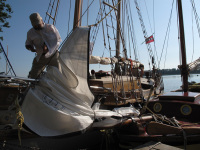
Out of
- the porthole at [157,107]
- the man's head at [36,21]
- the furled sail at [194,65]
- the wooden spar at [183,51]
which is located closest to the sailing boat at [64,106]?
the man's head at [36,21]

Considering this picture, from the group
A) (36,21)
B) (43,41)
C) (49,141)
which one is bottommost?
(49,141)

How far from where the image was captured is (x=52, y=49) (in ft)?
10.6

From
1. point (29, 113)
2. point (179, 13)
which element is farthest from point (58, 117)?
point (179, 13)

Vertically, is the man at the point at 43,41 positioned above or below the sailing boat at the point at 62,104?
above

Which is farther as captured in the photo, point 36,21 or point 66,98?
point 36,21

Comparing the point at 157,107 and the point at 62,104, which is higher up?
the point at 62,104

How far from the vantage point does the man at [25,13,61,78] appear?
3.24 meters

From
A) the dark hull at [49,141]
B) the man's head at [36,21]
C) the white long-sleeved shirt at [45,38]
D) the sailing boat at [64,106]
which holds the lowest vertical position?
the dark hull at [49,141]

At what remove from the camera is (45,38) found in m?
3.31

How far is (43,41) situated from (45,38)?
103 mm

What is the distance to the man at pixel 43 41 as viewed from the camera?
10.6 feet

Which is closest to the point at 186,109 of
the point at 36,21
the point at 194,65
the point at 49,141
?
the point at 49,141

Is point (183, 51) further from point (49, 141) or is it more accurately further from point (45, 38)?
point (49, 141)

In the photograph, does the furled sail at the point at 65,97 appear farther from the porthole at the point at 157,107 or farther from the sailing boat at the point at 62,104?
the porthole at the point at 157,107
